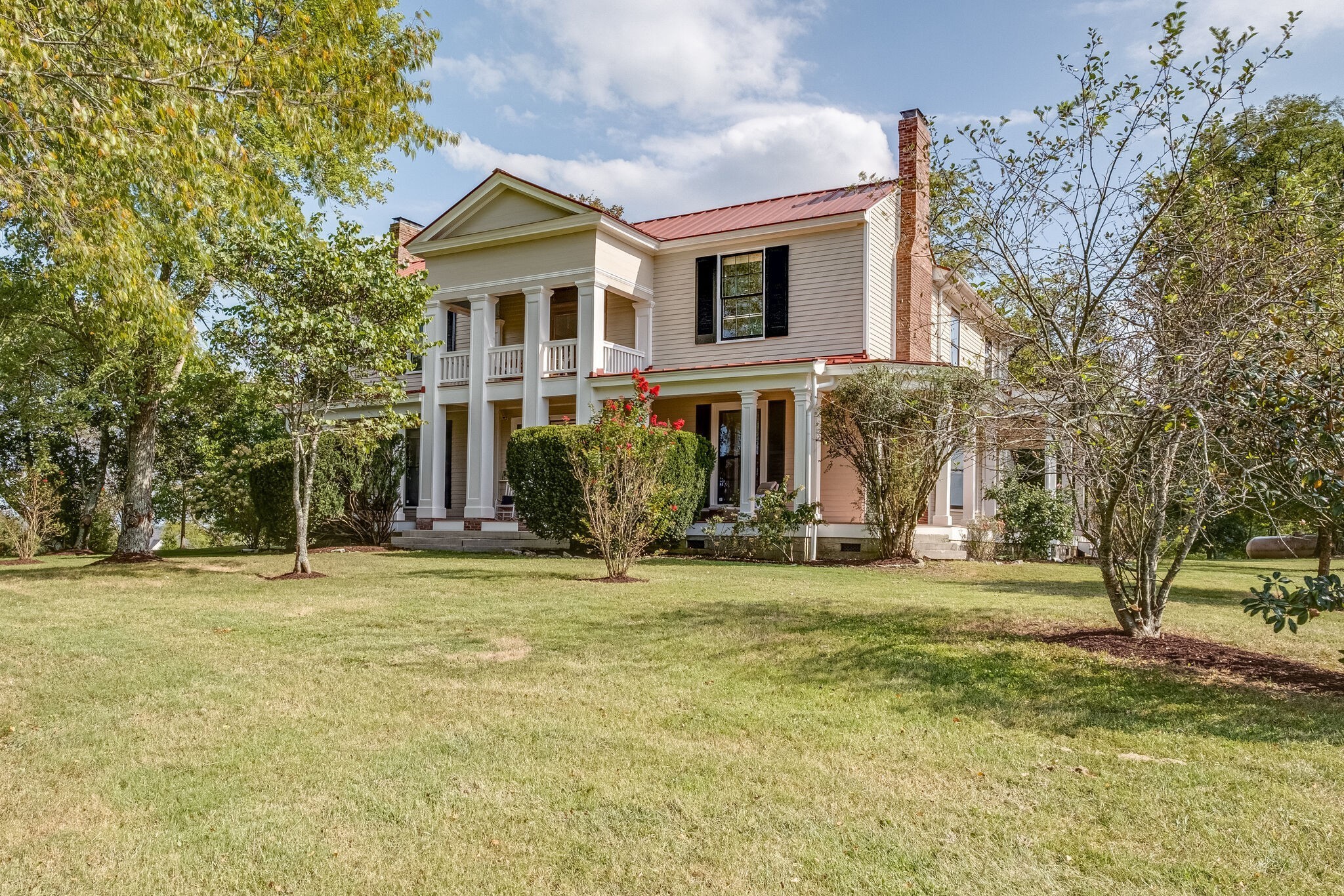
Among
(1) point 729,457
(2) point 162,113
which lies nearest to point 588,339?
(1) point 729,457

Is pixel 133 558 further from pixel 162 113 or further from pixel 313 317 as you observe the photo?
pixel 162 113

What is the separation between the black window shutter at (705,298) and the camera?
759 inches

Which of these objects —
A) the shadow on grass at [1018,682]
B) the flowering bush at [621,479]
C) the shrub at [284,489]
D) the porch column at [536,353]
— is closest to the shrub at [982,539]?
the flowering bush at [621,479]

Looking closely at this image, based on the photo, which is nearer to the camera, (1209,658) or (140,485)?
(1209,658)

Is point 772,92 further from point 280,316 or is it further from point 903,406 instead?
point 280,316

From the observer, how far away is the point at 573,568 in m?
13.3

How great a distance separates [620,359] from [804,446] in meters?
5.13

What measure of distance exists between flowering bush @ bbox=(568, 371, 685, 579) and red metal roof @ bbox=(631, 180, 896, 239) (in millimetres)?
7975

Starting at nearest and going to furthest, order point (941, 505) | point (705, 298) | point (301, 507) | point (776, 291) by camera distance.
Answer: point (301, 507)
point (941, 505)
point (776, 291)
point (705, 298)

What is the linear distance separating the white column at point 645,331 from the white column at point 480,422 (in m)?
3.20

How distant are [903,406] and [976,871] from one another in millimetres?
11104

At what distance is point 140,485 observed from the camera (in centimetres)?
1636

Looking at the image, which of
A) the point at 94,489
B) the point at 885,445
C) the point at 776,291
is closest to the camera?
the point at 885,445

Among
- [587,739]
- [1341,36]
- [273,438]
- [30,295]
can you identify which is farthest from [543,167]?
[587,739]
